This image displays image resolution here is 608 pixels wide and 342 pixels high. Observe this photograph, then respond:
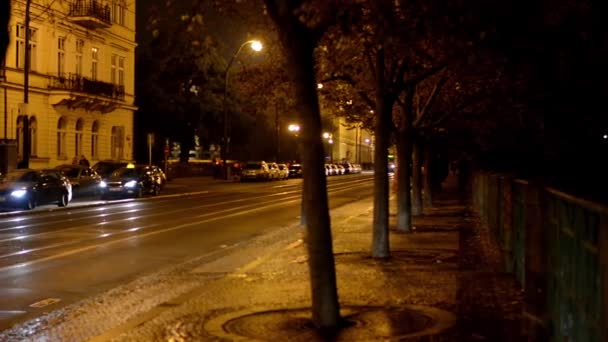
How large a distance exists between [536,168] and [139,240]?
10810 millimetres

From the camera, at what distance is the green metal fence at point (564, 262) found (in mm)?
5453

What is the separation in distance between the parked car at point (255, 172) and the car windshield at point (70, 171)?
2799cm

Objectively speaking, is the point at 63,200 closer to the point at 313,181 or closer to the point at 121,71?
the point at 121,71

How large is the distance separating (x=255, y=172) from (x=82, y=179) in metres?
29.1

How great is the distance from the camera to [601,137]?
10.7 m

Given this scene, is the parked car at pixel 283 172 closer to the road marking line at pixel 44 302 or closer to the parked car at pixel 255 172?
the parked car at pixel 255 172

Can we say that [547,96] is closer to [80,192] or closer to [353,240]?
[353,240]

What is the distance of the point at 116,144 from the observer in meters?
53.3

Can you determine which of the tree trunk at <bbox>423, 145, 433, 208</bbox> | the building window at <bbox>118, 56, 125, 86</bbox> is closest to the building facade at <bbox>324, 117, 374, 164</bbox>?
the building window at <bbox>118, 56, 125, 86</bbox>

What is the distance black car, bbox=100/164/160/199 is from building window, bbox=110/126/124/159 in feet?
36.5

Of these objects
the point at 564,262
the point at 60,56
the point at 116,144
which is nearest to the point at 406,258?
the point at 564,262

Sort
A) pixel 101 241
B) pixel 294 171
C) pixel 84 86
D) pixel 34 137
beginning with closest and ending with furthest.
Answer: pixel 101 241
pixel 34 137
pixel 84 86
pixel 294 171

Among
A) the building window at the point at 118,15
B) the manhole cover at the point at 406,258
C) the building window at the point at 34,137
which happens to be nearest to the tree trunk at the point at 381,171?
the manhole cover at the point at 406,258

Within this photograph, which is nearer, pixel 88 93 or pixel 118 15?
pixel 88 93
